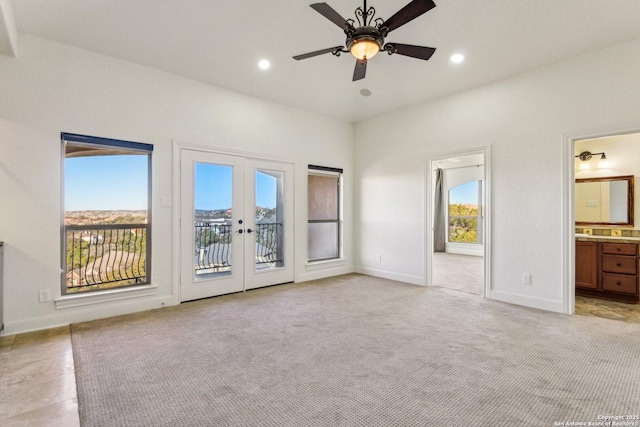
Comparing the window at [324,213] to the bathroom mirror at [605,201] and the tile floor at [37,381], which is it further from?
the bathroom mirror at [605,201]

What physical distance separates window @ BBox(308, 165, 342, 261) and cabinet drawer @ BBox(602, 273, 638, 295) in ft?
13.5

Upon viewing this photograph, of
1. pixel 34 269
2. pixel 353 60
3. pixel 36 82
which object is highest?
pixel 353 60

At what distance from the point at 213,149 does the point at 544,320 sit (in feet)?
15.5

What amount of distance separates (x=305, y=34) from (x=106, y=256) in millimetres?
3572

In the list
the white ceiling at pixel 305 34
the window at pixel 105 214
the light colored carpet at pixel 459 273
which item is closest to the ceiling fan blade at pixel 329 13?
the white ceiling at pixel 305 34

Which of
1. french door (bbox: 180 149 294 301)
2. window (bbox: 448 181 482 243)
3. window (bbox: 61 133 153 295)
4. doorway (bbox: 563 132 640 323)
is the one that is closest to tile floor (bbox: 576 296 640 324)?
doorway (bbox: 563 132 640 323)

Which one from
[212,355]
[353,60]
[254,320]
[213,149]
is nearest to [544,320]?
[254,320]

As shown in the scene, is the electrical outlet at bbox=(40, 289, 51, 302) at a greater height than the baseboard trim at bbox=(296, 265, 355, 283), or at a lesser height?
greater

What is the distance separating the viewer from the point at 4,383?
223 cm

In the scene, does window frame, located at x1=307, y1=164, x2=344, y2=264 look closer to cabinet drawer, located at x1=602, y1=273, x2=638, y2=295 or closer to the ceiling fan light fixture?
the ceiling fan light fixture

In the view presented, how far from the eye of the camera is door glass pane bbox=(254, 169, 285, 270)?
5.06 meters

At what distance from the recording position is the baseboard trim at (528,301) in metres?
3.85

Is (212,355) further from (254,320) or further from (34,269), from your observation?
(34,269)

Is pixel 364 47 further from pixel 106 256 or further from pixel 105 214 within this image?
pixel 106 256
